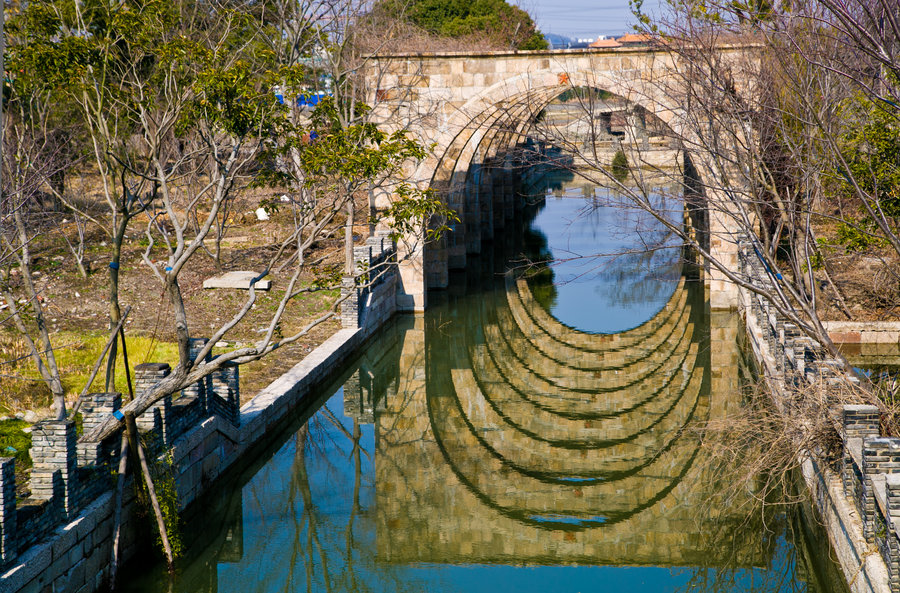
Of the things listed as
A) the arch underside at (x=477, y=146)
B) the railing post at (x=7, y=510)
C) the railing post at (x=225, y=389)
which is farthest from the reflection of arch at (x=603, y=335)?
the railing post at (x=7, y=510)

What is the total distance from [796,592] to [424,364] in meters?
8.48

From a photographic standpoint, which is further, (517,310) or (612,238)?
(612,238)

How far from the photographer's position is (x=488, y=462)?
1057 centimetres

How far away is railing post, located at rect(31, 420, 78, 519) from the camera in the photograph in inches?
252

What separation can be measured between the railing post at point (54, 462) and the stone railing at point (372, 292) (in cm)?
714

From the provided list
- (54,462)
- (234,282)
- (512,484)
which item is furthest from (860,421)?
(234,282)

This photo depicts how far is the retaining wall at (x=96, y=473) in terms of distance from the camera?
605cm

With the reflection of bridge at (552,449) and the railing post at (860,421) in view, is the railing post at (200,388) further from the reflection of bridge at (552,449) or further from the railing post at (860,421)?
the railing post at (860,421)

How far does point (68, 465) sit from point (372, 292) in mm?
9526

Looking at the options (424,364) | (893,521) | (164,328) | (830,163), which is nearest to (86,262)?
(164,328)

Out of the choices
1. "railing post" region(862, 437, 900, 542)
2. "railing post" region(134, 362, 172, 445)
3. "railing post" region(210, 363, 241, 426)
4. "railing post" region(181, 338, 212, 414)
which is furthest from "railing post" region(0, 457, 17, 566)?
"railing post" region(862, 437, 900, 542)

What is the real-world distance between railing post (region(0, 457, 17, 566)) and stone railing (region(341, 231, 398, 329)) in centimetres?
785

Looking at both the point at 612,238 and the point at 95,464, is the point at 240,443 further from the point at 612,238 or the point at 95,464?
the point at 612,238

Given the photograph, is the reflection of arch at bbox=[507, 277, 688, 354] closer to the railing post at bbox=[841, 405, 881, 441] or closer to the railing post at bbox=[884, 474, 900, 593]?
the railing post at bbox=[841, 405, 881, 441]
